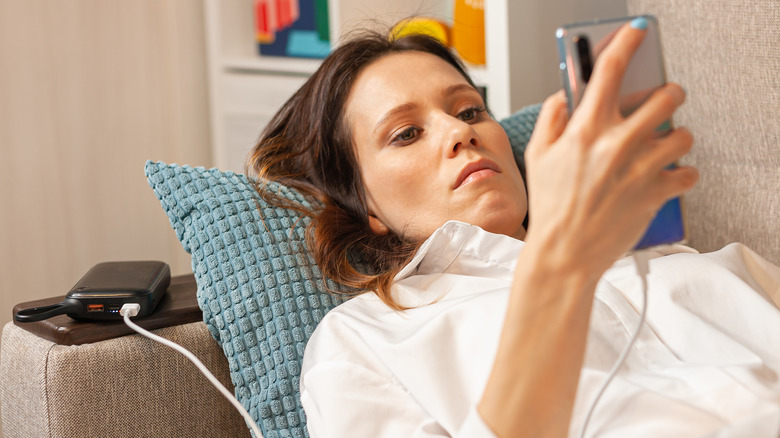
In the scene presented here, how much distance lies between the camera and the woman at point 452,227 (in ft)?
1.83

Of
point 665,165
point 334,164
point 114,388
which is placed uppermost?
point 665,165

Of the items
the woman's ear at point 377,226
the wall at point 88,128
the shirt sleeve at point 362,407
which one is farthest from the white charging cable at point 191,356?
the wall at point 88,128

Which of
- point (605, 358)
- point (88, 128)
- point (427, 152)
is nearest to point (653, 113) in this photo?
point (605, 358)

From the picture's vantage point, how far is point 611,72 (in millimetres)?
552

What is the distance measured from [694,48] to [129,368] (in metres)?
1.07

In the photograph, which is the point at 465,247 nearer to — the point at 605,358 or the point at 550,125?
the point at 605,358

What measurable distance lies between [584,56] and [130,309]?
70 centimetres

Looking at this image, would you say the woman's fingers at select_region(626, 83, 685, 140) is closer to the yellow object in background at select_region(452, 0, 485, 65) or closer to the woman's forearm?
the woman's forearm

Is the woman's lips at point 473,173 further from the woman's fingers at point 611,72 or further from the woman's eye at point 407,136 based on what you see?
the woman's fingers at point 611,72

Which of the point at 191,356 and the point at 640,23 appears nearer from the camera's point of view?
the point at 640,23

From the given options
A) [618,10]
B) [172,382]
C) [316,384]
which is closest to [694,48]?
[618,10]

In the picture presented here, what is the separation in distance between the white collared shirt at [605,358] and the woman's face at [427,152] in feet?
0.29

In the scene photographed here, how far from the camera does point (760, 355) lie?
84 cm

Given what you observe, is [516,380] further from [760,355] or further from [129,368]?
[129,368]
